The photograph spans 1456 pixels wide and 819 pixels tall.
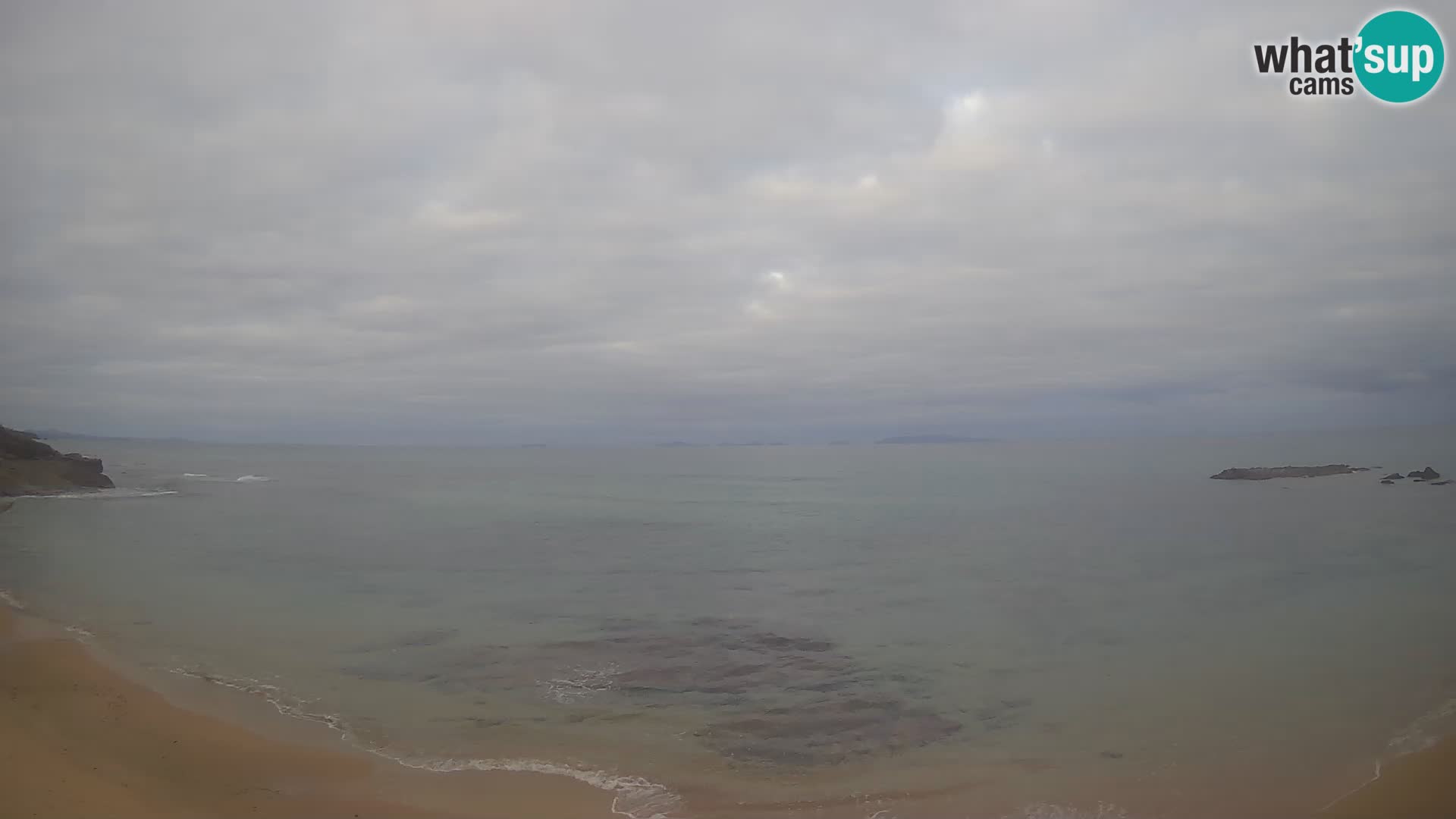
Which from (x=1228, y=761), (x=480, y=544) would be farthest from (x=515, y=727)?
(x=480, y=544)

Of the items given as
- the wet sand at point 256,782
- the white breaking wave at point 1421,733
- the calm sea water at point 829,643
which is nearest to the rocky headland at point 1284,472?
the calm sea water at point 829,643

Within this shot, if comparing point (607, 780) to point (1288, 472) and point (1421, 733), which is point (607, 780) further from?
point (1288, 472)

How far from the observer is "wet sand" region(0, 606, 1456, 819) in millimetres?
8805

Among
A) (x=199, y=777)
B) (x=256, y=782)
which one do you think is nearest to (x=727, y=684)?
(x=256, y=782)

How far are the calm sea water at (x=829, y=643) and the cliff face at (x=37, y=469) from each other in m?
14.1

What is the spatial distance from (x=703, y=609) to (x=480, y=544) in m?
16.6

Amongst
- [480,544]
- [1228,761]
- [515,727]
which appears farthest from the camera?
[480,544]

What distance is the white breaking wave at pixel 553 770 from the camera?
29.7 ft

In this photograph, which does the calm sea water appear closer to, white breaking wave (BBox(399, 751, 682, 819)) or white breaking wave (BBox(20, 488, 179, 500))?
white breaking wave (BBox(399, 751, 682, 819))

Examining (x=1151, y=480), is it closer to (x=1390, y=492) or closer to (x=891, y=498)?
(x=1390, y=492)

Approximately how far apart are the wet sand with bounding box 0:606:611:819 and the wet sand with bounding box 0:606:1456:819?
0.06 feet

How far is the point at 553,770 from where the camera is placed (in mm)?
10008

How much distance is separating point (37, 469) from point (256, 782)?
2222 inches

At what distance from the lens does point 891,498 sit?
5731cm
